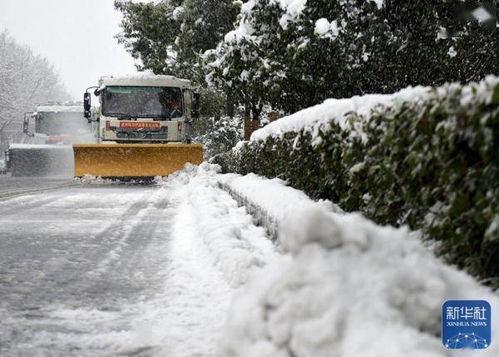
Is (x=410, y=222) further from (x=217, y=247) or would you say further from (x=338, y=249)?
(x=217, y=247)

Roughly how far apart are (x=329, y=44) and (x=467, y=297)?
389 inches

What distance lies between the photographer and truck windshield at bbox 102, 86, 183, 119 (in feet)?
56.0

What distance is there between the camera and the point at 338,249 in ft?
7.07

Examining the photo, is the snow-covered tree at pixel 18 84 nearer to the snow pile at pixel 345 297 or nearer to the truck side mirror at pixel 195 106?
the truck side mirror at pixel 195 106

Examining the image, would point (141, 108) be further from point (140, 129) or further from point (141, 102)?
point (140, 129)

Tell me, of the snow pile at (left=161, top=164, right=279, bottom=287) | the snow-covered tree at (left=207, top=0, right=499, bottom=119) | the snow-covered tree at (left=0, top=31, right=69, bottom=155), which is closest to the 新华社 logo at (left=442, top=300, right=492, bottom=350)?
the snow pile at (left=161, top=164, right=279, bottom=287)

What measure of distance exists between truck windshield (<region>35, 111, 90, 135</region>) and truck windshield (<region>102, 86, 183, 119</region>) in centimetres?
990

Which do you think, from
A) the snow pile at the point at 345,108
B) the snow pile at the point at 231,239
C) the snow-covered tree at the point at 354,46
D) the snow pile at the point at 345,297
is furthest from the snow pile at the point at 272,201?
the snow-covered tree at the point at 354,46

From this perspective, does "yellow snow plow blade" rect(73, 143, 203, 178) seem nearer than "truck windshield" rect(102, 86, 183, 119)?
Yes

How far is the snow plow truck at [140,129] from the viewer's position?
647 inches

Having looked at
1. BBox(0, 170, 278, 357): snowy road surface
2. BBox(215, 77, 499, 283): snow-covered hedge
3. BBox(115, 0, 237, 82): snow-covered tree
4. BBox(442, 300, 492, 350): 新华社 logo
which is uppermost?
BBox(115, 0, 237, 82): snow-covered tree

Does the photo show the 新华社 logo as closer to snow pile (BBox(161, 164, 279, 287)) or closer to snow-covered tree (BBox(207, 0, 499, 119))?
snow pile (BBox(161, 164, 279, 287))

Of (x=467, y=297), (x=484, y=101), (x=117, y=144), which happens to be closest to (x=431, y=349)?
(x=467, y=297)

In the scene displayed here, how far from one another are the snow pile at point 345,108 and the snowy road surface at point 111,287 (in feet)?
3.68
